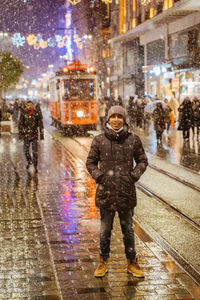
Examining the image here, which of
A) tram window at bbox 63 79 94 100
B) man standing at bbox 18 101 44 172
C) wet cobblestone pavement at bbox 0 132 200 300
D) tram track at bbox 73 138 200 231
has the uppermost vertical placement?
tram window at bbox 63 79 94 100

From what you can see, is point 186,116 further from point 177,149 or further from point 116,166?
point 116,166

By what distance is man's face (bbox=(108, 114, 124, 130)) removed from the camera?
17.3 ft

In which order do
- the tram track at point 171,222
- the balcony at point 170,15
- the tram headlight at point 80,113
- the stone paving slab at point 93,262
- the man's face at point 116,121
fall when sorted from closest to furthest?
the stone paving slab at point 93,262
the man's face at point 116,121
the tram track at point 171,222
the tram headlight at point 80,113
the balcony at point 170,15

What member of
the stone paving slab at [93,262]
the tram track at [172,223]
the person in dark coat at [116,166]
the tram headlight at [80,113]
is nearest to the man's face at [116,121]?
the person in dark coat at [116,166]

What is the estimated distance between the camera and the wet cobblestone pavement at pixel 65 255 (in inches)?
200

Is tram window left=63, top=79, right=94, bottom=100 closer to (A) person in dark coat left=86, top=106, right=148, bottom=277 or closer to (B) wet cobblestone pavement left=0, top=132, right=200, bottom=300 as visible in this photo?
(B) wet cobblestone pavement left=0, top=132, right=200, bottom=300

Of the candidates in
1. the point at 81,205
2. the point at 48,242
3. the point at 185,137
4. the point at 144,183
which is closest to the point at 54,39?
the point at 185,137

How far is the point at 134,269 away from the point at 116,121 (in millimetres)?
1585

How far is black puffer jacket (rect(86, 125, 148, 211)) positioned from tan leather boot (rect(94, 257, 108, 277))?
0.61 meters

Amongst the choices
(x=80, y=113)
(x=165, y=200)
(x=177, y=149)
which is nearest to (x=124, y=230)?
(x=165, y=200)

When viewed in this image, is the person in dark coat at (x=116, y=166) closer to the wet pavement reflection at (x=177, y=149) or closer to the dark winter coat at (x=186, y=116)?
the wet pavement reflection at (x=177, y=149)

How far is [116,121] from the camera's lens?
17.3ft

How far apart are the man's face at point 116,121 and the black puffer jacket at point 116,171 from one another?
65mm

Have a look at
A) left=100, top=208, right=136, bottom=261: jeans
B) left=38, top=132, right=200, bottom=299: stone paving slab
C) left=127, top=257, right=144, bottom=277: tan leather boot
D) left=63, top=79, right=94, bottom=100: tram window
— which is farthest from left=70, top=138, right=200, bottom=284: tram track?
left=63, top=79, right=94, bottom=100: tram window
